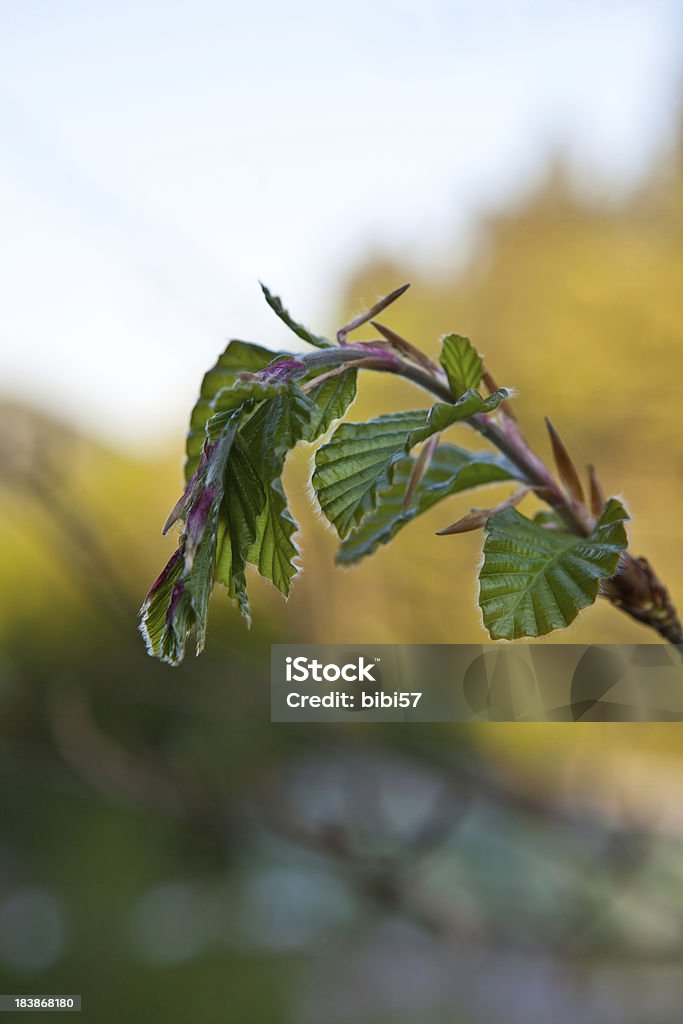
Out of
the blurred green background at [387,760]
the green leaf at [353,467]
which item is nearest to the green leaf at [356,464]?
the green leaf at [353,467]

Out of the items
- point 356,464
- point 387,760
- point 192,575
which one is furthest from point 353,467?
point 387,760

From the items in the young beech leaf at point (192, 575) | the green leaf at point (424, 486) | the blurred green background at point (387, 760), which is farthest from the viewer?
the blurred green background at point (387, 760)

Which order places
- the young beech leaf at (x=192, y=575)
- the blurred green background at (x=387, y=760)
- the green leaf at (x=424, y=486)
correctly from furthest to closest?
1. the blurred green background at (x=387, y=760)
2. the green leaf at (x=424, y=486)
3. the young beech leaf at (x=192, y=575)

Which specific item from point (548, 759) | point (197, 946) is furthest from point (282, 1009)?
point (548, 759)

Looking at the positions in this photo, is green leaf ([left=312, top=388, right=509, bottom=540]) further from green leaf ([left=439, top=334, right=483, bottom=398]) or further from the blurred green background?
the blurred green background

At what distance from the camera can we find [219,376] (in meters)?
0.43

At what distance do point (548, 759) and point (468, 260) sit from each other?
339cm

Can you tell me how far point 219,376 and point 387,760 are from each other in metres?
2.85

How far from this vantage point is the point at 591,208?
641cm

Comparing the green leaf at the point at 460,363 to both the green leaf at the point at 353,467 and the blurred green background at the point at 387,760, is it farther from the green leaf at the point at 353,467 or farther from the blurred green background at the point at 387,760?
the blurred green background at the point at 387,760

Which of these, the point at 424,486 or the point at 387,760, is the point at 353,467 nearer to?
the point at 424,486

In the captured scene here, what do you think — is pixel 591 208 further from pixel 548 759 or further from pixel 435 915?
pixel 435 915

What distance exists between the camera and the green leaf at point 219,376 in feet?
1.38

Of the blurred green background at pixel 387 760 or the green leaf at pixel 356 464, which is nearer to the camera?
the green leaf at pixel 356 464
